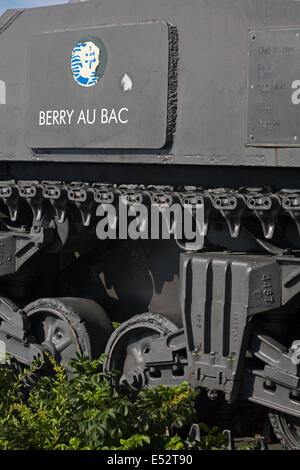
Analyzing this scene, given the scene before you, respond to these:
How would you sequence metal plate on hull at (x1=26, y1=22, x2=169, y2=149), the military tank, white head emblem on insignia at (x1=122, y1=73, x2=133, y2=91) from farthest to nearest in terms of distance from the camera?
white head emblem on insignia at (x1=122, y1=73, x2=133, y2=91), metal plate on hull at (x1=26, y1=22, x2=169, y2=149), the military tank

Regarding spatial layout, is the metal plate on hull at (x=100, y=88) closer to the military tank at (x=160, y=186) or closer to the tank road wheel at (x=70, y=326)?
the military tank at (x=160, y=186)

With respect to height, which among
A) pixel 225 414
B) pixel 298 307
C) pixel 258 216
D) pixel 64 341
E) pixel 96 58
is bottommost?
pixel 225 414

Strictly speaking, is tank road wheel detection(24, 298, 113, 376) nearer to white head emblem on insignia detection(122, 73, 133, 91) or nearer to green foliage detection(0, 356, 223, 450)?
green foliage detection(0, 356, 223, 450)

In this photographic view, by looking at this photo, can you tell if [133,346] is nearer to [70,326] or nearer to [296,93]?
[70,326]

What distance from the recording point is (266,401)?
21.8 feet

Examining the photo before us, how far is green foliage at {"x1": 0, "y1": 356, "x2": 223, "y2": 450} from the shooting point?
5.95 m

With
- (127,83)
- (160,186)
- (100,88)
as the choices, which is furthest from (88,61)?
(160,186)

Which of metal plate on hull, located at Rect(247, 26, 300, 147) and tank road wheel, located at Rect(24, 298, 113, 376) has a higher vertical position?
metal plate on hull, located at Rect(247, 26, 300, 147)

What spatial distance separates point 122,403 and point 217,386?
954 mm

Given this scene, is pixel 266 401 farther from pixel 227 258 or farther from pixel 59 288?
pixel 59 288

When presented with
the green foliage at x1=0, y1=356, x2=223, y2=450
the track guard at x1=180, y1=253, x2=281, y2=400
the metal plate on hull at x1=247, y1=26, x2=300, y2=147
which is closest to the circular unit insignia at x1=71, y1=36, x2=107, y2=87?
the metal plate on hull at x1=247, y1=26, x2=300, y2=147

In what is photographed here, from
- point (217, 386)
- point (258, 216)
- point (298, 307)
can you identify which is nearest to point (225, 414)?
point (217, 386)

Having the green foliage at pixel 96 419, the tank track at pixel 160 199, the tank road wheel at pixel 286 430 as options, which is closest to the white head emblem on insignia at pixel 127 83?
the tank track at pixel 160 199
